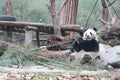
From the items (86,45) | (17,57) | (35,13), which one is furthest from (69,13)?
(35,13)

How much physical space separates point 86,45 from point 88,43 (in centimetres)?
8

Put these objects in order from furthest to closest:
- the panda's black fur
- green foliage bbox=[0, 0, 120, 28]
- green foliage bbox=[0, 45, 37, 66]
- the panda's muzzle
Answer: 1. green foliage bbox=[0, 0, 120, 28]
2. the panda's black fur
3. the panda's muzzle
4. green foliage bbox=[0, 45, 37, 66]

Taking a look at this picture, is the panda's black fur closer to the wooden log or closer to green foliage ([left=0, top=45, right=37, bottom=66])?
the wooden log

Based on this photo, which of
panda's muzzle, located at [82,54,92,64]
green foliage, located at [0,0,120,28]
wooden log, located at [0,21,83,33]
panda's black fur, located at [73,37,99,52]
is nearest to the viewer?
panda's muzzle, located at [82,54,92,64]

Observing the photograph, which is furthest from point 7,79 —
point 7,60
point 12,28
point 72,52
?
point 12,28

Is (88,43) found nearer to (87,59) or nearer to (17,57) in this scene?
(87,59)

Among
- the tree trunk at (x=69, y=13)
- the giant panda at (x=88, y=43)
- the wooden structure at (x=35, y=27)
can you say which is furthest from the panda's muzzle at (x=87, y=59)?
the tree trunk at (x=69, y=13)

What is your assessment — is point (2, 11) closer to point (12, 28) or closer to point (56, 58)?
point (12, 28)

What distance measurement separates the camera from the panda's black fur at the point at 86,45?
8.38 meters

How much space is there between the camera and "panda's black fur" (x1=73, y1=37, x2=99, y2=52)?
27.5ft

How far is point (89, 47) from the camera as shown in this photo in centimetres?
854

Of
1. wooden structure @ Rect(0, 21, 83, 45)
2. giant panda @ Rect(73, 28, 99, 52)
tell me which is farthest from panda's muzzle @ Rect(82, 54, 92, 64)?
wooden structure @ Rect(0, 21, 83, 45)

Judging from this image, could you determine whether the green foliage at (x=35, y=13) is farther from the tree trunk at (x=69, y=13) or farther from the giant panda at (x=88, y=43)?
the giant panda at (x=88, y=43)

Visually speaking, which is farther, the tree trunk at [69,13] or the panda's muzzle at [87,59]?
the tree trunk at [69,13]
